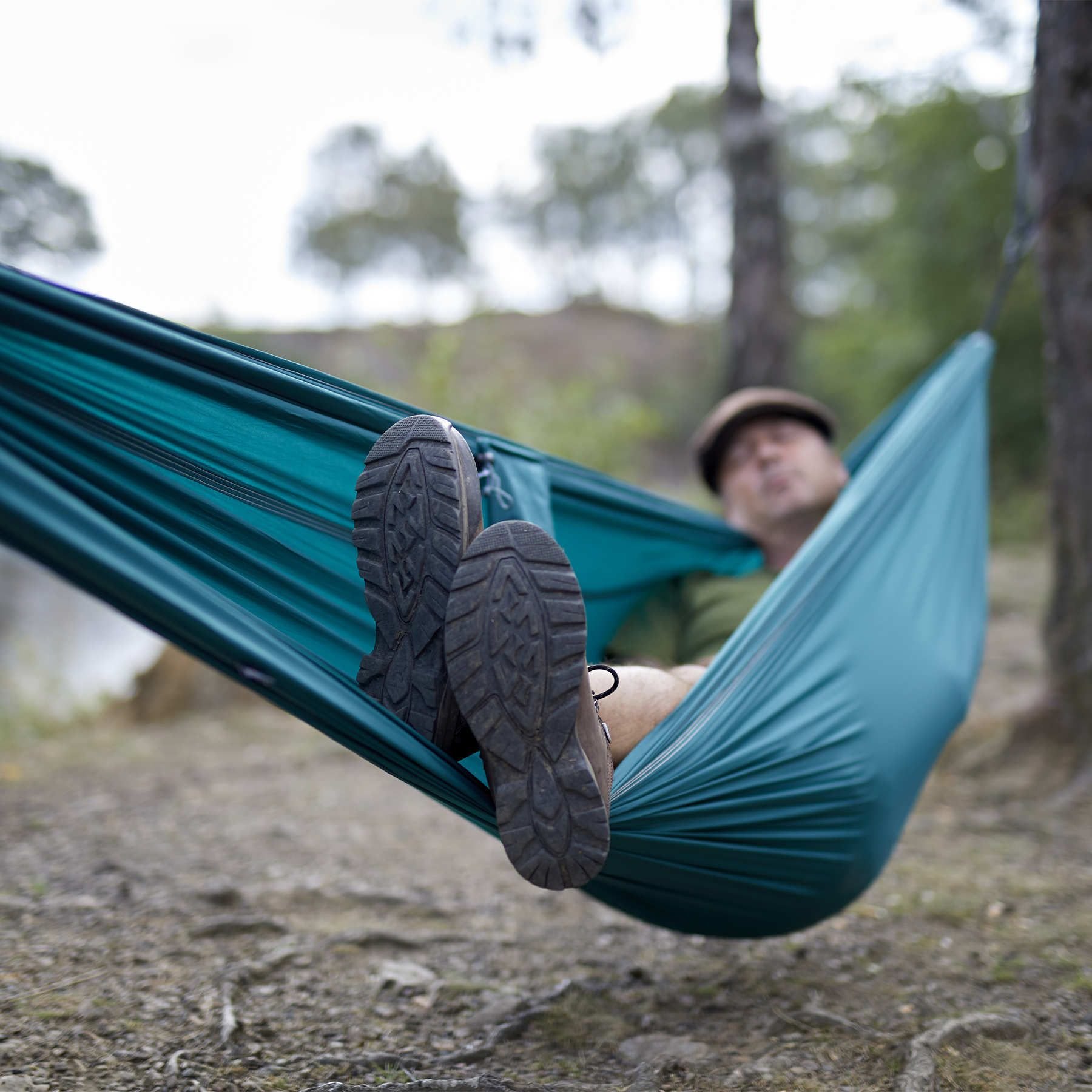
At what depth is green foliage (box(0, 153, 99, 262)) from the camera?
386 cm

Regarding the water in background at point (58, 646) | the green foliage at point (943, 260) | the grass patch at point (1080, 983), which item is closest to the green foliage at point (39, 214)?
the water in background at point (58, 646)

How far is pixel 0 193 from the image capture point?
3.99m

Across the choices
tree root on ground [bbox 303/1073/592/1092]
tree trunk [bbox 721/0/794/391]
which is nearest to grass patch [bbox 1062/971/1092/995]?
tree root on ground [bbox 303/1073/592/1092]

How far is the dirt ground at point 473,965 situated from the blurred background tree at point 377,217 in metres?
20.2

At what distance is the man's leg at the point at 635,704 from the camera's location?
1.30m

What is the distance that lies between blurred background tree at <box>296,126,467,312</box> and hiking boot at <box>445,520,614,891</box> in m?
21.4

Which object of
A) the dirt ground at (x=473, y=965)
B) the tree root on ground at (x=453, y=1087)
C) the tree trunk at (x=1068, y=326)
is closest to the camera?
the tree root on ground at (x=453, y=1087)

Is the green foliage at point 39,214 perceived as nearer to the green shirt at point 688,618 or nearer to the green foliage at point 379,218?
the green shirt at point 688,618

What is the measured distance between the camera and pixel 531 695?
1.00m

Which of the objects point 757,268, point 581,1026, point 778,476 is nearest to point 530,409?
point 757,268

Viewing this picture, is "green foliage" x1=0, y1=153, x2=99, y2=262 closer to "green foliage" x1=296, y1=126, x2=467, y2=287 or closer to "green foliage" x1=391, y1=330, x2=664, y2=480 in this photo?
"green foliage" x1=391, y1=330, x2=664, y2=480

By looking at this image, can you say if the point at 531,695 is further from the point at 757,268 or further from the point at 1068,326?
the point at 757,268

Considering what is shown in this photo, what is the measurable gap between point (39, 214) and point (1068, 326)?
387 cm

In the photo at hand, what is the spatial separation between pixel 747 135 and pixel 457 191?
2008cm
